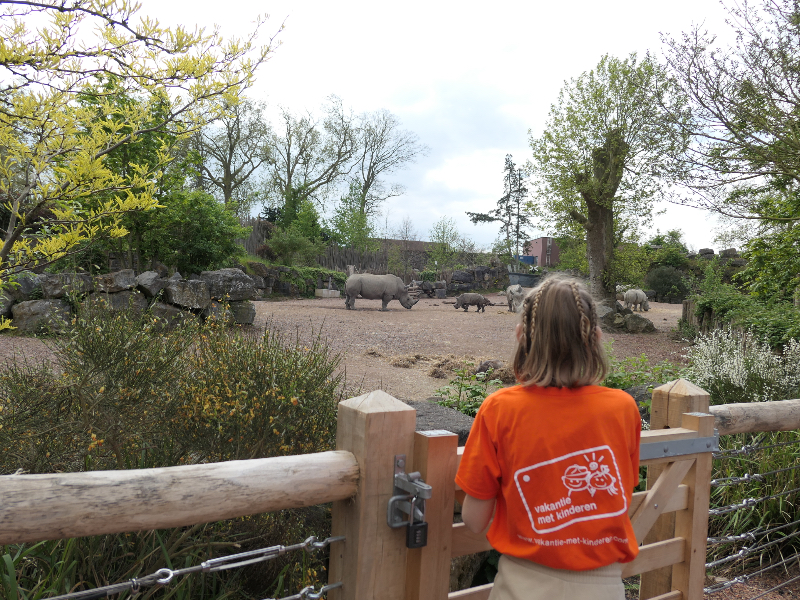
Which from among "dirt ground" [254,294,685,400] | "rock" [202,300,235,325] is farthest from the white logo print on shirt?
"dirt ground" [254,294,685,400]

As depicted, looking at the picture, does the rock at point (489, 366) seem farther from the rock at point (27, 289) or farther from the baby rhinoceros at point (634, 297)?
the baby rhinoceros at point (634, 297)

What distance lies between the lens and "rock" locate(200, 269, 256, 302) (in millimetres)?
12508

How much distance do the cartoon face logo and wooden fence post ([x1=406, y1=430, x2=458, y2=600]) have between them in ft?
0.98

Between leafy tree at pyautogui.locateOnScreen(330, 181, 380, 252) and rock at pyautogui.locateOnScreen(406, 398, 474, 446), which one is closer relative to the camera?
rock at pyautogui.locateOnScreen(406, 398, 474, 446)

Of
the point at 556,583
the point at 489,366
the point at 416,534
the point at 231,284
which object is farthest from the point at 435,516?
the point at 231,284

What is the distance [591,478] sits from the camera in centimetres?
144

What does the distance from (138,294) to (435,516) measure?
34.6 feet

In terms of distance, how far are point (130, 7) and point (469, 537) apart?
275 centimetres

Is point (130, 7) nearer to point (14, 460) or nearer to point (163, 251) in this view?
point (14, 460)

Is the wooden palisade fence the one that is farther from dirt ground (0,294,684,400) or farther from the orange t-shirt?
dirt ground (0,294,684,400)

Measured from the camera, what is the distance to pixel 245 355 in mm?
3346

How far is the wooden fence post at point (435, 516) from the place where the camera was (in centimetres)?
150

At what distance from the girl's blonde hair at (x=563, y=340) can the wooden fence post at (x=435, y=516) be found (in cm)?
29

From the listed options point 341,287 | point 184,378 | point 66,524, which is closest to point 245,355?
point 184,378
